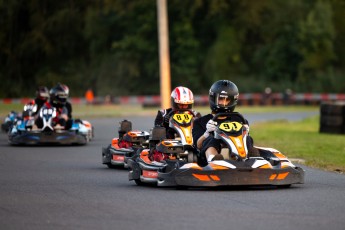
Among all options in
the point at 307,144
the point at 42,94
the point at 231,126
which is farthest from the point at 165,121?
the point at 42,94

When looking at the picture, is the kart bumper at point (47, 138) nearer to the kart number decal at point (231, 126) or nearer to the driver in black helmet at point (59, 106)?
the driver in black helmet at point (59, 106)

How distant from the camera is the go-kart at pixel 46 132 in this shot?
79.9 ft

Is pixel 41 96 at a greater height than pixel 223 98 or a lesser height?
lesser

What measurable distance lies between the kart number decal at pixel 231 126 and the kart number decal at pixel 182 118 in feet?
7.90

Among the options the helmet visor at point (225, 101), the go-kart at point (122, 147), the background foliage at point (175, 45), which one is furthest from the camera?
the background foliage at point (175, 45)

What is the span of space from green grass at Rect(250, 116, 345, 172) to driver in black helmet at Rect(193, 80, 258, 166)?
11.7 ft

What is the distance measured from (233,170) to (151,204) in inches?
66.2

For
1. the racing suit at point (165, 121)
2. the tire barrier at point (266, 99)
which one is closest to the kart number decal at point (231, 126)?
the racing suit at point (165, 121)

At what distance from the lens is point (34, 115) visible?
25.7 meters

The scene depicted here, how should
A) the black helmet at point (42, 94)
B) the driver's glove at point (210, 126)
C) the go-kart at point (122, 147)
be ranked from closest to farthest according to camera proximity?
the driver's glove at point (210, 126) < the go-kart at point (122, 147) < the black helmet at point (42, 94)

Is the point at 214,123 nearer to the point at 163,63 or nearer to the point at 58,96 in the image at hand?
the point at 58,96

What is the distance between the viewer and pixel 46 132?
2445cm

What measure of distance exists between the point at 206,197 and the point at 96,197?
4.19 feet

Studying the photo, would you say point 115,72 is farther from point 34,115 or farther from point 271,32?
point 34,115
